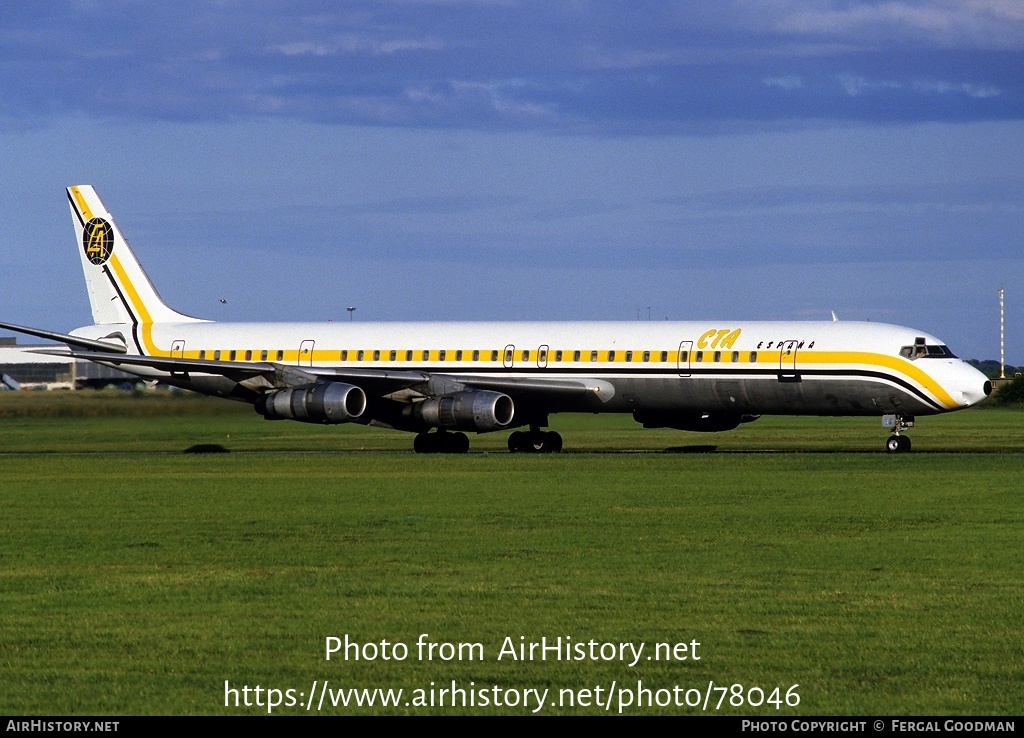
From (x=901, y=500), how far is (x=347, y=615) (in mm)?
14569

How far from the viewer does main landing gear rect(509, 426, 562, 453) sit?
45812 mm

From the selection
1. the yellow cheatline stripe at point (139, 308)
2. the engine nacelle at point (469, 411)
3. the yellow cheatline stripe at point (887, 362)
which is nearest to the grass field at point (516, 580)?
the yellow cheatline stripe at point (887, 362)

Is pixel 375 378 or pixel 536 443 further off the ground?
pixel 375 378

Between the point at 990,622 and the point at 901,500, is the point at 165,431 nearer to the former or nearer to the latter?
the point at 901,500

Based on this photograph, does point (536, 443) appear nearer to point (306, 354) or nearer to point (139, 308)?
point (306, 354)

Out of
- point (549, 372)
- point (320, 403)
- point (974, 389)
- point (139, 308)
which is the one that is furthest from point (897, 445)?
point (139, 308)

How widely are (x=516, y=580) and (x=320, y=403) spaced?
89.1ft

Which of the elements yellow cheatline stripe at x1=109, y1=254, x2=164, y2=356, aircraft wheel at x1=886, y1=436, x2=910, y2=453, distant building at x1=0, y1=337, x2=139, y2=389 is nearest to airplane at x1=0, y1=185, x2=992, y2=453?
aircraft wheel at x1=886, y1=436, x2=910, y2=453

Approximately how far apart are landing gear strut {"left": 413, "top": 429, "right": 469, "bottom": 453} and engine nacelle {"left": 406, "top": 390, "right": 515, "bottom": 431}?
65.3 inches

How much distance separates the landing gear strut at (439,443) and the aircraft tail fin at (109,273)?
12.2 m

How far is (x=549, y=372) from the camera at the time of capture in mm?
44812

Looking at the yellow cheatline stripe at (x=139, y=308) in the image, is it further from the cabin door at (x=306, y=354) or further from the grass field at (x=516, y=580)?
the grass field at (x=516, y=580)

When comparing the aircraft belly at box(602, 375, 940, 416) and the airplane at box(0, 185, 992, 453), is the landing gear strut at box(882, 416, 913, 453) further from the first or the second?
the aircraft belly at box(602, 375, 940, 416)

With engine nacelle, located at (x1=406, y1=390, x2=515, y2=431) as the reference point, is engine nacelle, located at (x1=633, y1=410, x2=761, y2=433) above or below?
above
